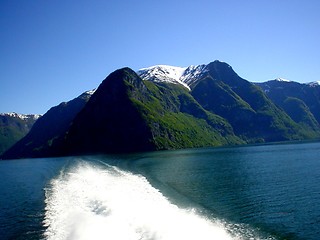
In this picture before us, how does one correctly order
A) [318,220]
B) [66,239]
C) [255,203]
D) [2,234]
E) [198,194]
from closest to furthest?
A: [66,239]
[318,220]
[2,234]
[255,203]
[198,194]

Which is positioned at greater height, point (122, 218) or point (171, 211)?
point (122, 218)

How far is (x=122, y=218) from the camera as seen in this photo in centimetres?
3388

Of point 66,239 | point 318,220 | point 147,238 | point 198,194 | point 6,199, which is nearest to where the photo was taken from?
point 147,238

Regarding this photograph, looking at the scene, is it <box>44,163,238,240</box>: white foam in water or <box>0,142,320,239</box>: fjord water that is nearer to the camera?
<box>44,163,238,240</box>: white foam in water

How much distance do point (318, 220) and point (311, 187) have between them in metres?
19.3

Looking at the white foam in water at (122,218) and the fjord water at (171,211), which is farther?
the fjord water at (171,211)

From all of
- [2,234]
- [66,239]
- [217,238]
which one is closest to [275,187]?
[217,238]

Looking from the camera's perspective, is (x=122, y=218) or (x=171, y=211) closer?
(x=122, y=218)

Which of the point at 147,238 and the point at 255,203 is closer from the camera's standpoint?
the point at 147,238

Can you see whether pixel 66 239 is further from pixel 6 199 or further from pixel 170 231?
pixel 6 199

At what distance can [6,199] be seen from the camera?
58156 mm

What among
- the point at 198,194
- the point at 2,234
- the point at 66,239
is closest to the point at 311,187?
the point at 198,194

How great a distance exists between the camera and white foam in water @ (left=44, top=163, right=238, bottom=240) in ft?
94.7

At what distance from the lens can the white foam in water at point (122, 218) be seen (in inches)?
1137
